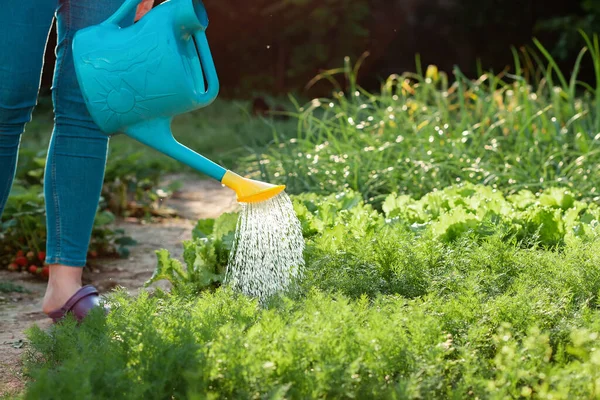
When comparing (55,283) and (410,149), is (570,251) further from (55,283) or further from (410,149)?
(410,149)

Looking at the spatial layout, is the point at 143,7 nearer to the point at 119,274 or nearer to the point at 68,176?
the point at 68,176

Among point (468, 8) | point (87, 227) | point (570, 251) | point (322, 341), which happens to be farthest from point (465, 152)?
point (468, 8)

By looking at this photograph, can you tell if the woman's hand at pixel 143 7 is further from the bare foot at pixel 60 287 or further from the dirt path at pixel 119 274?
the dirt path at pixel 119 274

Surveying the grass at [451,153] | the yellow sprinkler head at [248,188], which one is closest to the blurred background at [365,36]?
the grass at [451,153]

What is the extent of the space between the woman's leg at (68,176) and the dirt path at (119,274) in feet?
0.55

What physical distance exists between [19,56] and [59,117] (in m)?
0.20

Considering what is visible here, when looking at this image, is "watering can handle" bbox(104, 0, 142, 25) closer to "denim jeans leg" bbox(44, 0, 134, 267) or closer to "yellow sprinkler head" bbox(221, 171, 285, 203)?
"denim jeans leg" bbox(44, 0, 134, 267)

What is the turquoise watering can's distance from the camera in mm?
2074

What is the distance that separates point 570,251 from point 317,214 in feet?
2.90

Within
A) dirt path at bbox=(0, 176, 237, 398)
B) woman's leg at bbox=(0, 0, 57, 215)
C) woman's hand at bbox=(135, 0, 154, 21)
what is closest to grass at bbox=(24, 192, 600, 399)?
dirt path at bbox=(0, 176, 237, 398)

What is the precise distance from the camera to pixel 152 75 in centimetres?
208

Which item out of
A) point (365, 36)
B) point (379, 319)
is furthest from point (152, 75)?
point (365, 36)

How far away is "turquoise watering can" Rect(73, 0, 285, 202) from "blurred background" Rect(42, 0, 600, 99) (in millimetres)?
6717

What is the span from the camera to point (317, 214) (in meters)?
2.78
